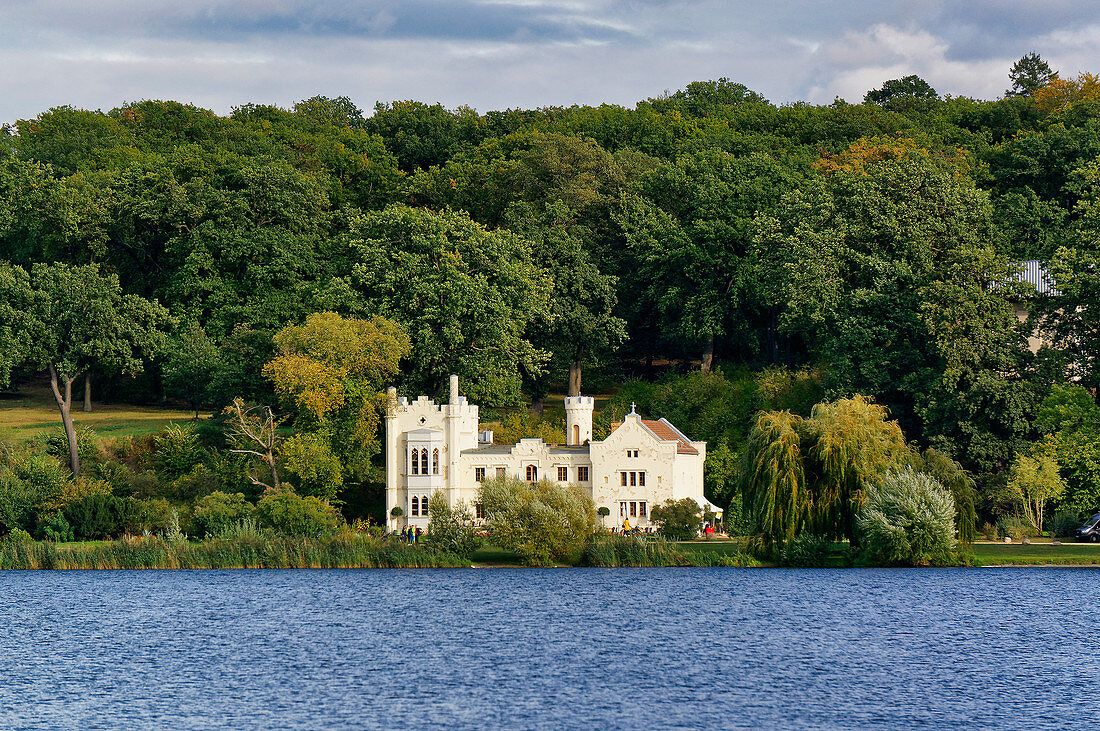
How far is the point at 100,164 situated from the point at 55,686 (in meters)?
79.2

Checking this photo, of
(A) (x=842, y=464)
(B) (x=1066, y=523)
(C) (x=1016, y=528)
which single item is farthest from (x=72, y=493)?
(B) (x=1066, y=523)

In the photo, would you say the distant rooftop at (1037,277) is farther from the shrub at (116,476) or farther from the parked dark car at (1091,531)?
the shrub at (116,476)

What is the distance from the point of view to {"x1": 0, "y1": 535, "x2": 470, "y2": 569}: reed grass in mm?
65562

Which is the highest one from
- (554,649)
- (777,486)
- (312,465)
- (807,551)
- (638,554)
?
(312,465)

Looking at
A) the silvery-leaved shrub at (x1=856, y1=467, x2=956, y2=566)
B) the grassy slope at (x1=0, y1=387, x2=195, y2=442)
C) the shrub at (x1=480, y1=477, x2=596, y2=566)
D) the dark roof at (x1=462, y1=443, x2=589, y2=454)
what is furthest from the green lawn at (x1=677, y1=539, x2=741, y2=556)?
the grassy slope at (x1=0, y1=387, x2=195, y2=442)

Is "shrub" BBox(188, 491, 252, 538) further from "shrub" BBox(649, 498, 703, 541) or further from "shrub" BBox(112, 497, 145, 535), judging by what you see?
"shrub" BBox(649, 498, 703, 541)

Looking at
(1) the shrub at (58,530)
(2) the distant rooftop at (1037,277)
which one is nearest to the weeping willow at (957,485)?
(2) the distant rooftop at (1037,277)

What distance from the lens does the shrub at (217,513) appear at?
70.0 metres

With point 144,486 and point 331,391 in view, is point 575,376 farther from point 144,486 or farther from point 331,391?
point 144,486

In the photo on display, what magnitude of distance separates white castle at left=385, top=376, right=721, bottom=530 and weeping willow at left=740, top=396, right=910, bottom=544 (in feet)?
47.5

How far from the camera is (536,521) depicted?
206ft

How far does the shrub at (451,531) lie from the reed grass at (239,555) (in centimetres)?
52

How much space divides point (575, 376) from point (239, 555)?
37.3 metres

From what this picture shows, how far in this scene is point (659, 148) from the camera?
383ft
